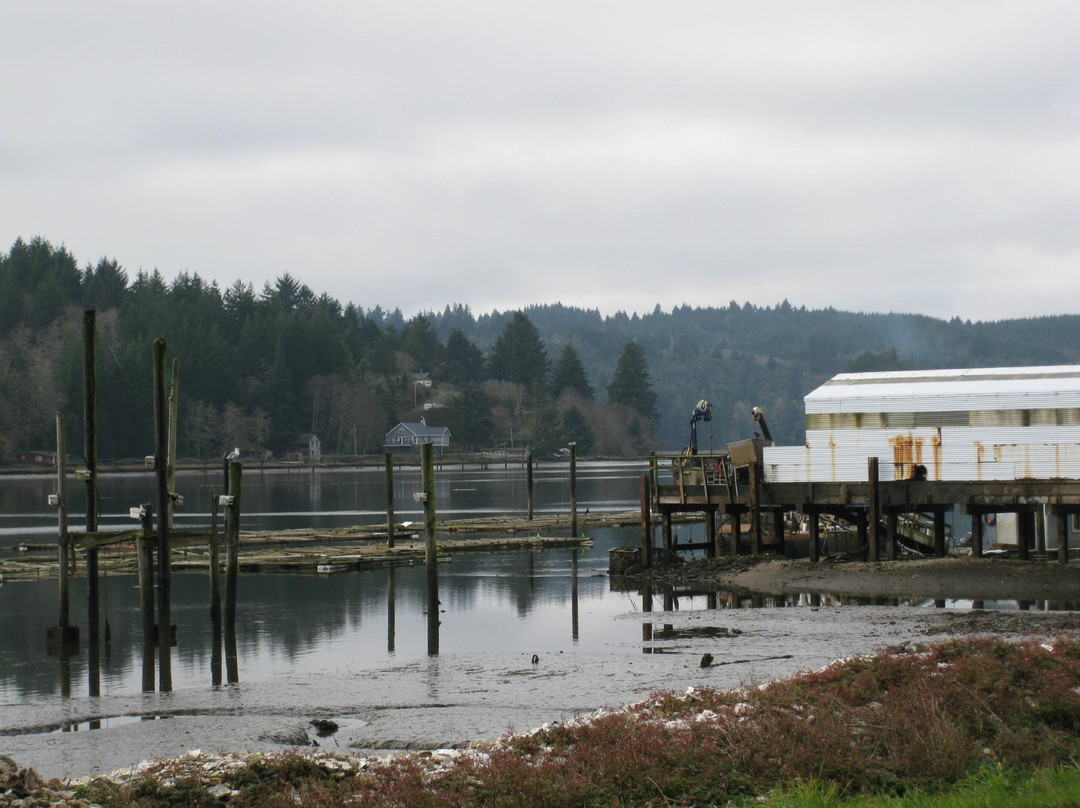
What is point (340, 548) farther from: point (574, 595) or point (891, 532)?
point (891, 532)

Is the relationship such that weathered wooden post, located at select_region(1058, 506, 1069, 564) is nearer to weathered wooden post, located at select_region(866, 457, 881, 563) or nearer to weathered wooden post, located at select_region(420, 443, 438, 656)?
weathered wooden post, located at select_region(866, 457, 881, 563)

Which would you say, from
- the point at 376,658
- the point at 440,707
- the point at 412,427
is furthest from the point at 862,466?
the point at 412,427

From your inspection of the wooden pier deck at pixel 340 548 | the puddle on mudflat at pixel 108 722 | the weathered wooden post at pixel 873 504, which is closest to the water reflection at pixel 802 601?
the weathered wooden post at pixel 873 504

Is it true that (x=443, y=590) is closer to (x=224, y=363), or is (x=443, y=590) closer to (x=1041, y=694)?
(x=1041, y=694)

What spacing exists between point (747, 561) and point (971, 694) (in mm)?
28297

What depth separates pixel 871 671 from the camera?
58.7ft

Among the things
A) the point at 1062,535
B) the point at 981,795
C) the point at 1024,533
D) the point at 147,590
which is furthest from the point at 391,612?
the point at 981,795

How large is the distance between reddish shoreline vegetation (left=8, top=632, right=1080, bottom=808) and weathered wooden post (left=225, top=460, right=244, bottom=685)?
12.7m

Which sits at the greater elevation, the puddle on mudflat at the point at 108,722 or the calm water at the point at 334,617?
the puddle on mudflat at the point at 108,722

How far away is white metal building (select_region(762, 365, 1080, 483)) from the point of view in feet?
130

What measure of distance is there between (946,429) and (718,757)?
28992 millimetres

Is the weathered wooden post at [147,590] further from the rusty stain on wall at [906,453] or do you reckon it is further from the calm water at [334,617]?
the rusty stain on wall at [906,453]

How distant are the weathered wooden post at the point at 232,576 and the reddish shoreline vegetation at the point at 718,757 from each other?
498 inches

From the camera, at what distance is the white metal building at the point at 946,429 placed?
3969 cm
